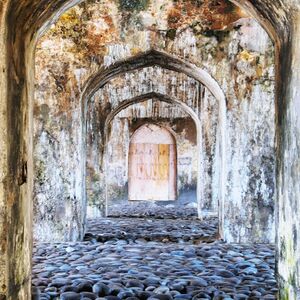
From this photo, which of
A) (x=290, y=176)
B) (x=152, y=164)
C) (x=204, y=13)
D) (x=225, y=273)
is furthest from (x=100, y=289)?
(x=152, y=164)

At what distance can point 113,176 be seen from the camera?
17484mm

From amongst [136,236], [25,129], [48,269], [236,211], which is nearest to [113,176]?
[136,236]

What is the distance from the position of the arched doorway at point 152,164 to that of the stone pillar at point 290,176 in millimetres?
14094

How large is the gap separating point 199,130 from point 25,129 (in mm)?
9342

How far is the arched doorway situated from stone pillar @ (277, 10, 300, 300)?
46.2 ft

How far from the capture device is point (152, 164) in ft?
60.8

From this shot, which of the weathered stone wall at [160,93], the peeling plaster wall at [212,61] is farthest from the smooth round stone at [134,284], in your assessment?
the weathered stone wall at [160,93]

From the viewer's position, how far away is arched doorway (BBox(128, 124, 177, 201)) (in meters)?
18.1

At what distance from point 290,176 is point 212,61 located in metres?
4.79

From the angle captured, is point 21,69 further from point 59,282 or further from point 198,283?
point 198,283

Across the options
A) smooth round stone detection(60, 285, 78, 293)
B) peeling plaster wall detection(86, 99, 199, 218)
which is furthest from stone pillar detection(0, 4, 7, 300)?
peeling plaster wall detection(86, 99, 199, 218)

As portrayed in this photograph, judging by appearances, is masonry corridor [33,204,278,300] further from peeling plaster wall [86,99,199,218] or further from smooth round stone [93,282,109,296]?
peeling plaster wall [86,99,199,218]

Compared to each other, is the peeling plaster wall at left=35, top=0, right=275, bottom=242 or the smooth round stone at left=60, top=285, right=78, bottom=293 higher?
the peeling plaster wall at left=35, top=0, right=275, bottom=242

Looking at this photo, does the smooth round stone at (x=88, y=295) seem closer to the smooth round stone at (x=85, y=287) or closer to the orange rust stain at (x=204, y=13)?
the smooth round stone at (x=85, y=287)
